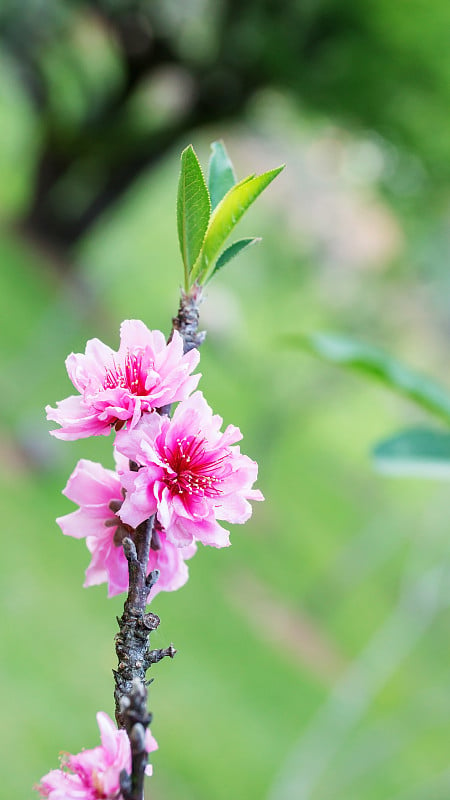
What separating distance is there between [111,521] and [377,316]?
27.1ft

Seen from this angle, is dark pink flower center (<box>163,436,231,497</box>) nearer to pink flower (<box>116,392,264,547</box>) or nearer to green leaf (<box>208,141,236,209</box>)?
pink flower (<box>116,392,264,547</box>)

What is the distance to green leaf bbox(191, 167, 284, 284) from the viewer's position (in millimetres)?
510

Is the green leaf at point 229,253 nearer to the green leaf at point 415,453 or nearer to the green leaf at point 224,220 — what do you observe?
the green leaf at point 224,220

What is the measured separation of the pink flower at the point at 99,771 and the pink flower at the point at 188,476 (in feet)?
0.32

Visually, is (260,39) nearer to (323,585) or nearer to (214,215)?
(323,585)

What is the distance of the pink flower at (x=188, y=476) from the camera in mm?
450

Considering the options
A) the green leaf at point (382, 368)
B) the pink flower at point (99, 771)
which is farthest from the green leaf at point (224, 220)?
the green leaf at point (382, 368)

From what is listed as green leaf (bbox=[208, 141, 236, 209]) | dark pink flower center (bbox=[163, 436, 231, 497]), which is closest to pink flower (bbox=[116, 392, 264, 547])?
dark pink flower center (bbox=[163, 436, 231, 497])

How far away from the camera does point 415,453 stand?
3.79 feet

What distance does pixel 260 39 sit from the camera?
7.02 metres

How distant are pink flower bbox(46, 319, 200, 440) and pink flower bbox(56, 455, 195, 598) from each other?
3 centimetres

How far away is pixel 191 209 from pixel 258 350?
33.5 ft

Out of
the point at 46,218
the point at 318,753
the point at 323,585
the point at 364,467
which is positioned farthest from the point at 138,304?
the point at 318,753

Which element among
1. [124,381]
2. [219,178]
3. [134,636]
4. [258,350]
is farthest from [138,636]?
[258,350]
